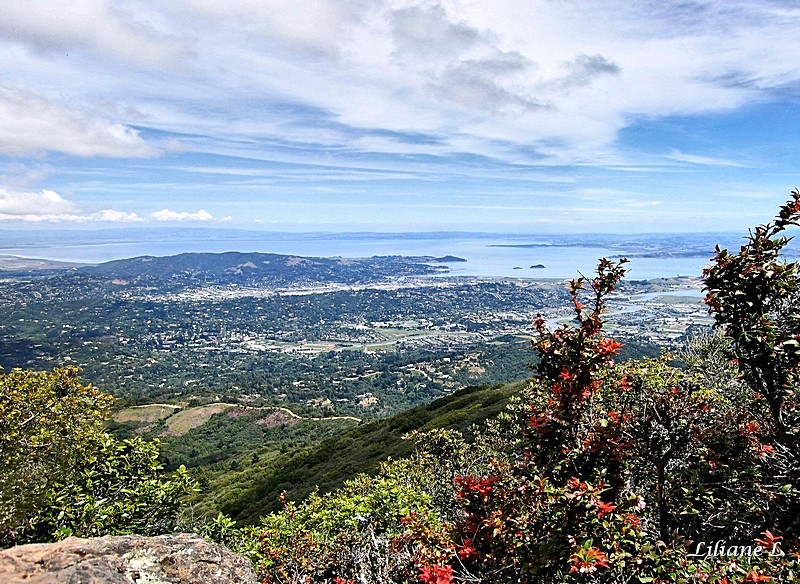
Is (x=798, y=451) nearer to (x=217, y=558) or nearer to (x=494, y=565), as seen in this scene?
(x=494, y=565)

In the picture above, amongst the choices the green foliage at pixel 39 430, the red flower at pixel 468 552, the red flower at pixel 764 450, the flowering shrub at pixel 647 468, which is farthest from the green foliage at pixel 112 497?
the red flower at pixel 764 450

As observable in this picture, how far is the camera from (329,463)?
3925 centimetres

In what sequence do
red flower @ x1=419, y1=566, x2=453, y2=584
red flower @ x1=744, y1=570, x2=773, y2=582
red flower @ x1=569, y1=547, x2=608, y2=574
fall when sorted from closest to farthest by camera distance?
red flower @ x1=744, y1=570, x2=773, y2=582 → red flower @ x1=569, y1=547, x2=608, y2=574 → red flower @ x1=419, y1=566, x2=453, y2=584

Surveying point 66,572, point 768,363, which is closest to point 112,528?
point 66,572

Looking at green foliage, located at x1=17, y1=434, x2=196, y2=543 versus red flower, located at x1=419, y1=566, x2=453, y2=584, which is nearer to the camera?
red flower, located at x1=419, y1=566, x2=453, y2=584

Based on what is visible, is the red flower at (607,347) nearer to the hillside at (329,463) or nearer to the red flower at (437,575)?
the red flower at (437,575)

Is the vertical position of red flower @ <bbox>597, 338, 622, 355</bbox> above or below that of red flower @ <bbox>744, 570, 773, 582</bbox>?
above

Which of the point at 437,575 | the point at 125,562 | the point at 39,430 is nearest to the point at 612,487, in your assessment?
the point at 437,575

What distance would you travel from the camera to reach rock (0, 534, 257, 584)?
167 inches

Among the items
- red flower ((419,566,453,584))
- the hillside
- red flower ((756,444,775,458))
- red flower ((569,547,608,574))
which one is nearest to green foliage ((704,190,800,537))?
red flower ((756,444,775,458))

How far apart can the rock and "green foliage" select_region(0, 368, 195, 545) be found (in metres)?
2.24

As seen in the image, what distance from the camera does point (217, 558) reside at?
5.44 m

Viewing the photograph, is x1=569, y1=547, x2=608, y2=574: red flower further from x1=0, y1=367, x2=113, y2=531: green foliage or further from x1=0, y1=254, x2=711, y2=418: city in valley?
x1=0, y1=254, x2=711, y2=418: city in valley

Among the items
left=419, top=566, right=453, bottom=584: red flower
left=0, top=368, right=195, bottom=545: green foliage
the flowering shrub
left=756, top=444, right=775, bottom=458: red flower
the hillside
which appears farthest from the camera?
the hillside
